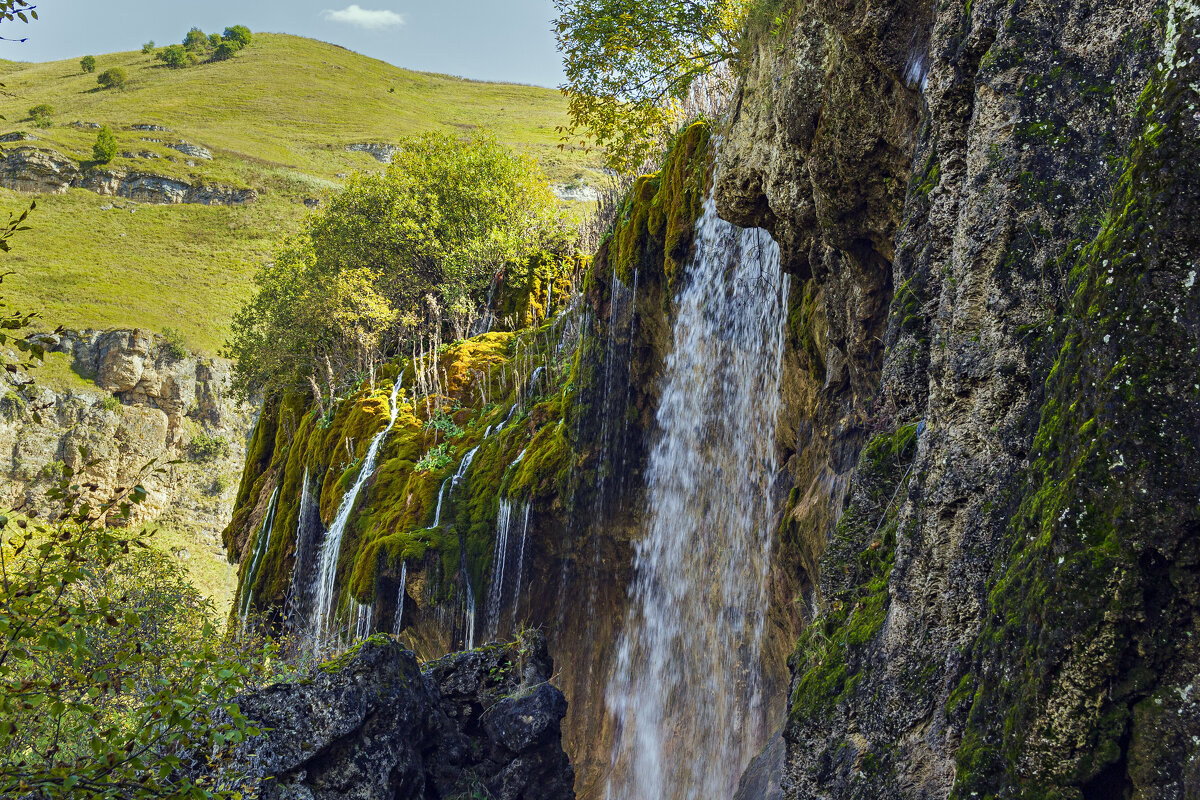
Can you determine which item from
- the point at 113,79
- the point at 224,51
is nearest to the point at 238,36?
the point at 224,51

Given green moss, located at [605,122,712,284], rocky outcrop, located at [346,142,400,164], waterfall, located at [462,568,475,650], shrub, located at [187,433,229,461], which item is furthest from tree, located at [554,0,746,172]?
rocky outcrop, located at [346,142,400,164]

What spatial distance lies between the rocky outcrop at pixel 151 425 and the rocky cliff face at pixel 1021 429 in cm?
6235

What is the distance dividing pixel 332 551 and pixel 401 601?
14.6ft

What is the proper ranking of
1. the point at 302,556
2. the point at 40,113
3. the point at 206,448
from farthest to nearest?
the point at 40,113 < the point at 206,448 < the point at 302,556

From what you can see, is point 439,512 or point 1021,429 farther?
point 439,512

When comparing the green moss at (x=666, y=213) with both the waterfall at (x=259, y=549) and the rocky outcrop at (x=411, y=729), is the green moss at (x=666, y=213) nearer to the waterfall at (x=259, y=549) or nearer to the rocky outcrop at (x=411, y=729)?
the rocky outcrop at (x=411, y=729)

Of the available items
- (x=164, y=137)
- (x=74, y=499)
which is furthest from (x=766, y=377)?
(x=164, y=137)

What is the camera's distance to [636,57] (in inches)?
574

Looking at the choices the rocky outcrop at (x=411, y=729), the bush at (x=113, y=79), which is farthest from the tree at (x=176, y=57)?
the rocky outcrop at (x=411, y=729)

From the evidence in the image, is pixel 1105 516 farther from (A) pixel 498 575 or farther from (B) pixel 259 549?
(B) pixel 259 549

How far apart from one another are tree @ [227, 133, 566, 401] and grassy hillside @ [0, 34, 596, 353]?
21.9 meters

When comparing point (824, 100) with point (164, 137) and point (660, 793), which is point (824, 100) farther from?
point (164, 137)

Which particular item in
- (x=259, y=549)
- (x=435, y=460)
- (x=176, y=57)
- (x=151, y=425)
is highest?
(x=176, y=57)

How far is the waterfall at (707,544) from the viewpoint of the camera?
12742mm
